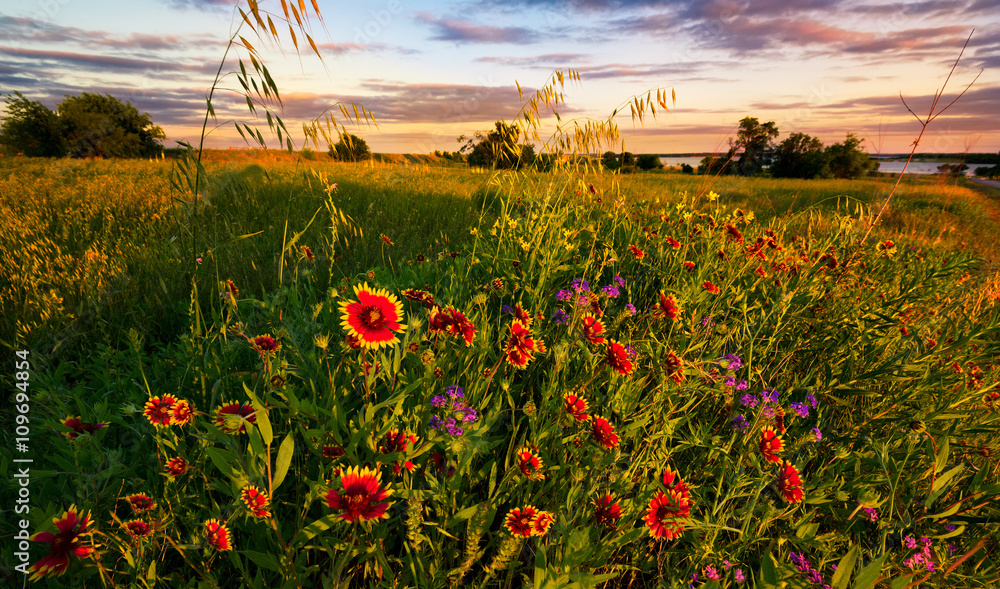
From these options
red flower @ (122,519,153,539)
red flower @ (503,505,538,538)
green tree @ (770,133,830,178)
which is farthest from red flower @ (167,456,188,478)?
green tree @ (770,133,830,178)

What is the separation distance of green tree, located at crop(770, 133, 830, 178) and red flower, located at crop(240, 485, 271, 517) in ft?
117

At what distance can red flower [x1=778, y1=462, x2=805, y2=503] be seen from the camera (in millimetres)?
1077

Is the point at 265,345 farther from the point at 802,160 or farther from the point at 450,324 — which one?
the point at 802,160

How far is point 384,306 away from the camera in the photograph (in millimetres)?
965

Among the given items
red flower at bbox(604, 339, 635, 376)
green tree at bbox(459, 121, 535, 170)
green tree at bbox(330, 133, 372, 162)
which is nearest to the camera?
red flower at bbox(604, 339, 635, 376)

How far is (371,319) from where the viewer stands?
94 centimetres

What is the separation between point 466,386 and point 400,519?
44 cm

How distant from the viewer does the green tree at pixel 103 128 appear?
2594 cm

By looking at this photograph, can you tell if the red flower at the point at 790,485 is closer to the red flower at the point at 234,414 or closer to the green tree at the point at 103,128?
the red flower at the point at 234,414

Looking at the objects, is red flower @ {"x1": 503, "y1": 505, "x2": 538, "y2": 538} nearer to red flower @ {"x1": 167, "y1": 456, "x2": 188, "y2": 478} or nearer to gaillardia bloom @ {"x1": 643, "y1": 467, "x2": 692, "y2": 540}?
gaillardia bloom @ {"x1": 643, "y1": 467, "x2": 692, "y2": 540}

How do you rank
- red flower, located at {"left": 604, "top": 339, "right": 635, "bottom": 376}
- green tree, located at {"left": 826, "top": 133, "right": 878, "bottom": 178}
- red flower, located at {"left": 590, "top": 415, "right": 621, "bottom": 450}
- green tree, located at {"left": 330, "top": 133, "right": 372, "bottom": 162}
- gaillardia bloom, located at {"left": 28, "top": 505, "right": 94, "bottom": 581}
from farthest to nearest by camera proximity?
green tree, located at {"left": 826, "top": 133, "right": 878, "bottom": 178}, green tree, located at {"left": 330, "top": 133, "right": 372, "bottom": 162}, red flower, located at {"left": 604, "top": 339, "right": 635, "bottom": 376}, red flower, located at {"left": 590, "top": 415, "right": 621, "bottom": 450}, gaillardia bloom, located at {"left": 28, "top": 505, "right": 94, "bottom": 581}

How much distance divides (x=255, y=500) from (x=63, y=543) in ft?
1.17

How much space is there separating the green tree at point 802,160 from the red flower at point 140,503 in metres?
35.9
